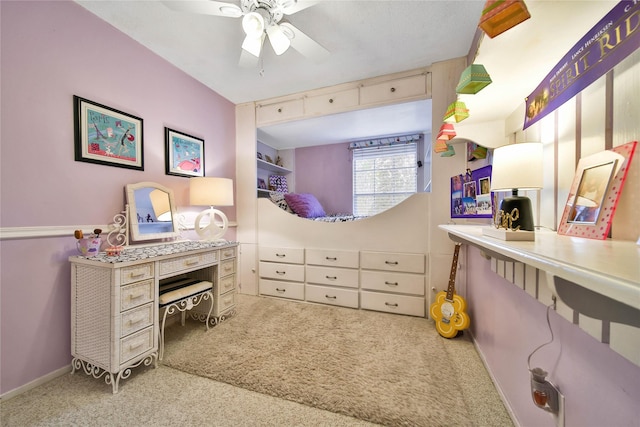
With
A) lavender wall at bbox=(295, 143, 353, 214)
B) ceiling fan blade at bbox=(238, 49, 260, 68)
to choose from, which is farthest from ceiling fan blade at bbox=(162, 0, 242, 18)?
lavender wall at bbox=(295, 143, 353, 214)

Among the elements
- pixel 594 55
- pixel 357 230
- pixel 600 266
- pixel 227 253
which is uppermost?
pixel 594 55

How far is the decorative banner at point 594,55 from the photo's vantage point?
23.5 inches

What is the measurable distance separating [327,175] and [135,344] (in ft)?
10.9

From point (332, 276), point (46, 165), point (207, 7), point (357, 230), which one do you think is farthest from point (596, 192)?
point (46, 165)

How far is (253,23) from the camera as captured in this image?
141 centimetres

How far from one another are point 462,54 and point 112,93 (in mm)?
3048

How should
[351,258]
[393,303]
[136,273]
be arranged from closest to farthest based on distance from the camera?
1. [136,273]
2. [393,303]
3. [351,258]

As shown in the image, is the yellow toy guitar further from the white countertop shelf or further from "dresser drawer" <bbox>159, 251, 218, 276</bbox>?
"dresser drawer" <bbox>159, 251, 218, 276</bbox>

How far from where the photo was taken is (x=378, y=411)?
1197 millimetres

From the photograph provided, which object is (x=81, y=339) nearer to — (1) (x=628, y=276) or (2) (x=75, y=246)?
(2) (x=75, y=246)

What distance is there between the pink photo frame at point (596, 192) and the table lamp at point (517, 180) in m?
0.11

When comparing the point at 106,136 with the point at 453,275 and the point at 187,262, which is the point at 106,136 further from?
the point at 453,275

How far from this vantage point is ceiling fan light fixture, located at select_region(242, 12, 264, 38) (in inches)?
54.2

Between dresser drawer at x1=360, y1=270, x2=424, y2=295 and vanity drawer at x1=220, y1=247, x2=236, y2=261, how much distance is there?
1377 millimetres
